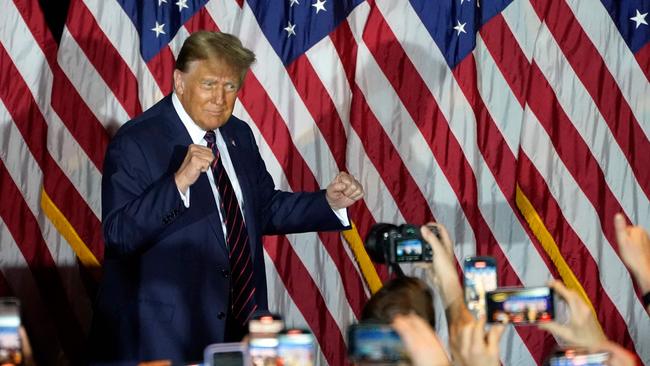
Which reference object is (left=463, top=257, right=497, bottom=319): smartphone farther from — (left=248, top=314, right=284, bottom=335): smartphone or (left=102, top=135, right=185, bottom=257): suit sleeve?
(left=102, top=135, right=185, bottom=257): suit sleeve

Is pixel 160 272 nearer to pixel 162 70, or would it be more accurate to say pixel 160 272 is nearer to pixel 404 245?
pixel 404 245

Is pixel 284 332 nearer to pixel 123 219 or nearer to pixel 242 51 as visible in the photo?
pixel 123 219

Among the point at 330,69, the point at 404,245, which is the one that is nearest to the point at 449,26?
the point at 330,69

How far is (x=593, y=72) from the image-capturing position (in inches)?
207

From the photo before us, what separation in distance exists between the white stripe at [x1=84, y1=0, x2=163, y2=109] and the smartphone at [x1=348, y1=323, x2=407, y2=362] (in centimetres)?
279

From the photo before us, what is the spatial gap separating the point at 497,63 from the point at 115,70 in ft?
5.29

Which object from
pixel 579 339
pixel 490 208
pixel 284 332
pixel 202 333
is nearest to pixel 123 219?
pixel 202 333

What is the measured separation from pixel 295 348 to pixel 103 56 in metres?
2.78

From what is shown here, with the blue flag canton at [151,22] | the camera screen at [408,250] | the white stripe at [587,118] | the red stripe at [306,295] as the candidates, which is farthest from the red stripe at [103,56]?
the camera screen at [408,250]

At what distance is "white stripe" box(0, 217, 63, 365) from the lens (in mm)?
4965

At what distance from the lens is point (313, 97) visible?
520 centimetres

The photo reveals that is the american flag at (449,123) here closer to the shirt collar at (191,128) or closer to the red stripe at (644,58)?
the red stripe at (644,58)

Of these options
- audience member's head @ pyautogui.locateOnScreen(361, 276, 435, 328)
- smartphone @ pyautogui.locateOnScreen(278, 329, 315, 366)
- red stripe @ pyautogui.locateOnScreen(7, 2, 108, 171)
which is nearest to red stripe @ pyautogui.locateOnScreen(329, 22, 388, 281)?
red stripe @ pyautogui.locateOnScreen(7, 2, 108, 171)

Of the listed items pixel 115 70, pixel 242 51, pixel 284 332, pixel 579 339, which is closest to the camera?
pixel 284 332
